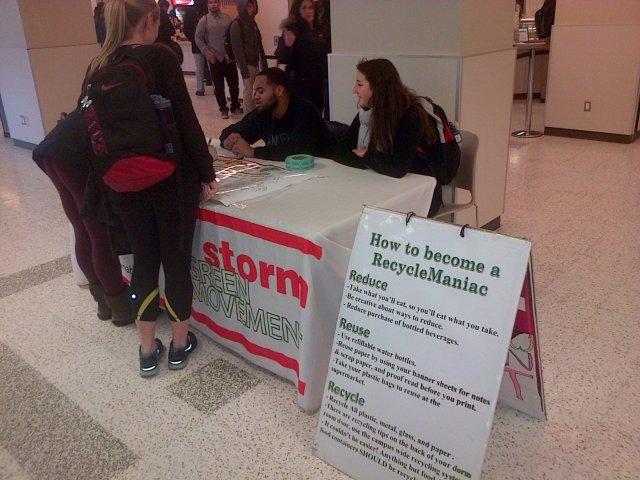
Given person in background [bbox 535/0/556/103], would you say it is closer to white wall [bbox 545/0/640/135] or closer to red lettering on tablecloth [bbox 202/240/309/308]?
white wall [bbox 545/0/640/135]

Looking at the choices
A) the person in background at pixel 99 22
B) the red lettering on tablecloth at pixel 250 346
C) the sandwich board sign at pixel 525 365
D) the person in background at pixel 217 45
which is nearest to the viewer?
the sandwich board sign at pixel 525 365

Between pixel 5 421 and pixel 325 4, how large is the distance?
12.8ft

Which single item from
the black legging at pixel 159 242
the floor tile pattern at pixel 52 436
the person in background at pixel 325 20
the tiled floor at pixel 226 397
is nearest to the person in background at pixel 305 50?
the person in background at pixel 325 20

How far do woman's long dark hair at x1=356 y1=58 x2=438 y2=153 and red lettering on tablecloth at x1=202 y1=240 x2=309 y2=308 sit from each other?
0.68 m

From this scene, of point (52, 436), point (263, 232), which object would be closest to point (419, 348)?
point (263, 232)

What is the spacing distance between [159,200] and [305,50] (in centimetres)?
289

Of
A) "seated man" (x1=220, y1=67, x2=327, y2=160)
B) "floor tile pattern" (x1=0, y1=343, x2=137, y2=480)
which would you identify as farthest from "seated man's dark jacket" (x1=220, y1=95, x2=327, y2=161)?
"floor tile pattern" (x1=0, y1=343, x2=137, y2=480)

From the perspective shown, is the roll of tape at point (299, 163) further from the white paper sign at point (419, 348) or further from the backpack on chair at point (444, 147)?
the white paper sign at point (419, 348)

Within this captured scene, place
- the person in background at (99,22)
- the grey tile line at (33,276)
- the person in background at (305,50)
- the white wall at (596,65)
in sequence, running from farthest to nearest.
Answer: the person in background at (99,22), the white wall at (596,65), the person in background at (305,50), the grey tile line at (33,276)

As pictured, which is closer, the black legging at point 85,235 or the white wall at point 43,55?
the black legging at point 85,235

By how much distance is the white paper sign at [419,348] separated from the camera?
4.31ft

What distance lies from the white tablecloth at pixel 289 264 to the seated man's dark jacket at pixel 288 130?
33cm

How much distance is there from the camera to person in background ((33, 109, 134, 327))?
6.80ft

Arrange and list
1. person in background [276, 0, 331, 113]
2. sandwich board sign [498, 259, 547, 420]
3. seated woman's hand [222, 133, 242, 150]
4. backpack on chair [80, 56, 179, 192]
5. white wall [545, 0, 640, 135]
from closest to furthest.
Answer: sandwich board sign [498, 259, 547, 420] → backpack on chair [80, 56, 179, 192] → seated woman's hand [222, 133, 242, 150] → person in background [276, 0, 331, 113] → white wall [545, 0, 640, 135]
